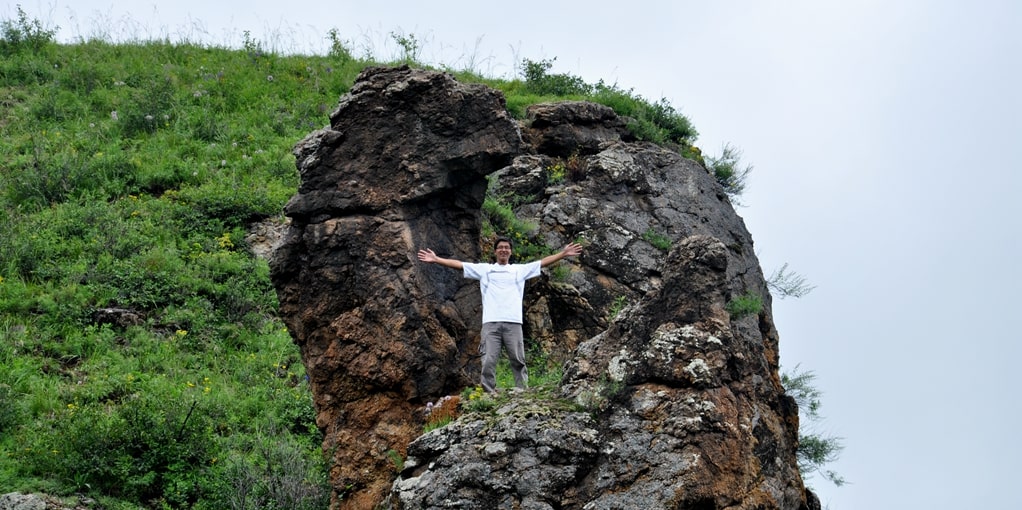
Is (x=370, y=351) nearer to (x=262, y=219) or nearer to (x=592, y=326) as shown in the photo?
(x=592, y=326)

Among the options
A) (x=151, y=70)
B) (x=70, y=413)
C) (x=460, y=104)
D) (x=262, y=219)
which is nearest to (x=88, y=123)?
(x=151, y=70)

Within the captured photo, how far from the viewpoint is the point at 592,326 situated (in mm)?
13602

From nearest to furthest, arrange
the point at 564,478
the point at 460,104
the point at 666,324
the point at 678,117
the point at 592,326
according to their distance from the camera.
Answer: the point at 564,478 < the point at 666,324 < the point at 460,104 < the point at 592,326 < the point at 678,117

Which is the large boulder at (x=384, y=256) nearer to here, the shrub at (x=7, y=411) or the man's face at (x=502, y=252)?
the man's face at (x=502, y=252)

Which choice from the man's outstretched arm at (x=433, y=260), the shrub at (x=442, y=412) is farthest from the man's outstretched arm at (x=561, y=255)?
the shrub at (x=442, y=412)

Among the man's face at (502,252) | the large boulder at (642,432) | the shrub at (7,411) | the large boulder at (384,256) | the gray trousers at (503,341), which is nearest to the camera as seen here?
the large boulder at (642,432)

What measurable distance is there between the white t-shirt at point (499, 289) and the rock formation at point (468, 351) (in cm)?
31

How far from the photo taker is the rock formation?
7.43 meters

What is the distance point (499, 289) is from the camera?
978cm

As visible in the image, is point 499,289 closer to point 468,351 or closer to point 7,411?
point 468,351

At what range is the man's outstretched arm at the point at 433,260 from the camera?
31.6ft

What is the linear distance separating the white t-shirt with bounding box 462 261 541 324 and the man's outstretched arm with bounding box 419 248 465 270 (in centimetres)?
10

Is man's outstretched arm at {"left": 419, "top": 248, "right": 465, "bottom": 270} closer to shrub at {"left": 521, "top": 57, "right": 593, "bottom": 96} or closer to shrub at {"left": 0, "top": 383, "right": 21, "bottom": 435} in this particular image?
shrub at {"left": 0, "top": 383, "right": 21, "bottom": 435}

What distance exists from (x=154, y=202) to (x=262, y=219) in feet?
5.70
